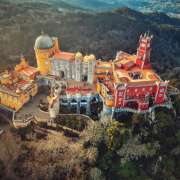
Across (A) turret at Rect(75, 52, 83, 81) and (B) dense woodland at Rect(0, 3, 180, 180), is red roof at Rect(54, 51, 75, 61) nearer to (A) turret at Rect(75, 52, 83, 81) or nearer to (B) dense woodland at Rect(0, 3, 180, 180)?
(A) turret at Rect(75, 52, 83, 81)

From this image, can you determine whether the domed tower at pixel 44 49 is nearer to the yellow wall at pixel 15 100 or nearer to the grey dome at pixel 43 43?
the grey dome at pixel 43 43

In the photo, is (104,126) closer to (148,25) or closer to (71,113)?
(71,113)

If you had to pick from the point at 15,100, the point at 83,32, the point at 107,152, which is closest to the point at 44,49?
the point at 15,100

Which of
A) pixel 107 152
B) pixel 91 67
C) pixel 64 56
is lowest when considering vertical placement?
pixel 107 152

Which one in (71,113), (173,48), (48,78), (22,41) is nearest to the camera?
(71,113)

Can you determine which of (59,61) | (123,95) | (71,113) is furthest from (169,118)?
(59,61)

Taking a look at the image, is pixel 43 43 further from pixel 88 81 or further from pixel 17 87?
pixel 88 81

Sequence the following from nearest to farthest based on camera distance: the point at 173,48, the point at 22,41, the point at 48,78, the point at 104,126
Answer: the point at 104,126
the point at 48,78
the point at 22,41
the point at 173,48
